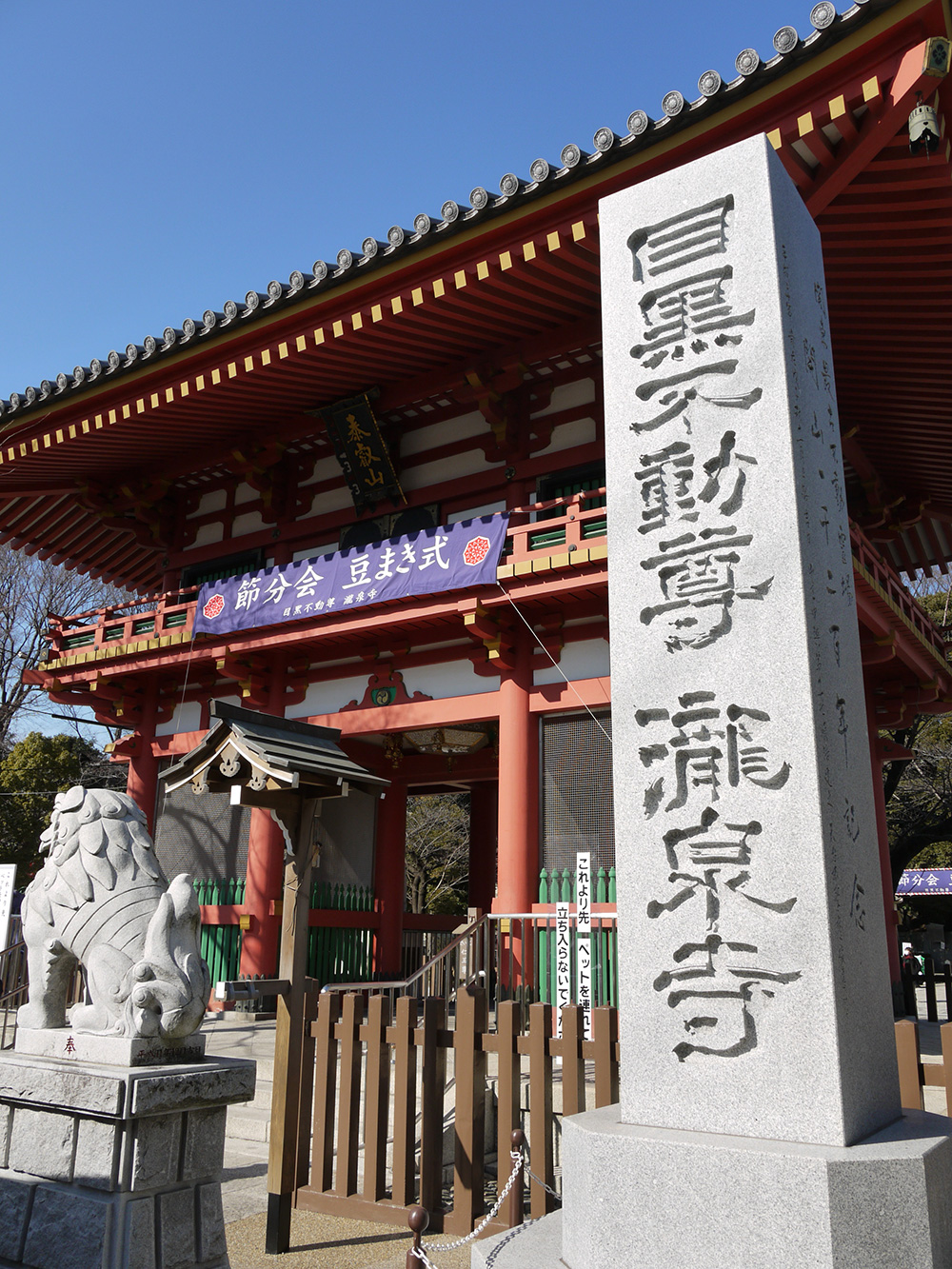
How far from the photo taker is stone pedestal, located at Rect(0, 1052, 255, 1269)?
128 inches

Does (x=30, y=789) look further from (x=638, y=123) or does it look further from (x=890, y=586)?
(x=638, y=123)

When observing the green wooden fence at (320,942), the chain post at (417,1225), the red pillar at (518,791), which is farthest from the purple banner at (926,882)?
the chain post at (417,1225)

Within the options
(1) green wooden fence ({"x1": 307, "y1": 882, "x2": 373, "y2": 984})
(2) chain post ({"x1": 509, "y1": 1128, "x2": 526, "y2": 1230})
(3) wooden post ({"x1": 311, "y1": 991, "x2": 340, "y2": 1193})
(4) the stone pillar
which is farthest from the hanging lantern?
(1) green wooden fence ({"x1": 307, "y1": 882, "x2": 373, "y2": 984})

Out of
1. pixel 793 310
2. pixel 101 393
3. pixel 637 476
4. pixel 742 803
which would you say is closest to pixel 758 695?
pixel 742 803

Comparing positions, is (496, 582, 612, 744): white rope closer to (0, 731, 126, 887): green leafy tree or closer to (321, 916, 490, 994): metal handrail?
(321, 916, 490, 994): metal handrail

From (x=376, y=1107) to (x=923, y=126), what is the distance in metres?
6.44

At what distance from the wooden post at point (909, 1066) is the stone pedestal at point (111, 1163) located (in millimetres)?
2604

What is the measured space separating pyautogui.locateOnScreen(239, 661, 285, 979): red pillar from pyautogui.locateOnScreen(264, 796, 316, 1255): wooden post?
4.80 m

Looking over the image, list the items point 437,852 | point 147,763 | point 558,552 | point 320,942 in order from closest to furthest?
point 558,552
point 320,942
point 147,763
point 437,852

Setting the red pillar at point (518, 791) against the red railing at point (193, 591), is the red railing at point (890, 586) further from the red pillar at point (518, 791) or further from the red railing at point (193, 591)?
the red pillar at point (518, 791)

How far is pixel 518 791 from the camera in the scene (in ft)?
28.2

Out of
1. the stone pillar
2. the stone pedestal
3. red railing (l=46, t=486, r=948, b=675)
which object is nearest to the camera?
the stone pillar

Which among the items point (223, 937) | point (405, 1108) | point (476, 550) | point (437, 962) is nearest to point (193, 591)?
point (223, 937)

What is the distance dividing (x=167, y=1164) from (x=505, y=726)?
588 cm
